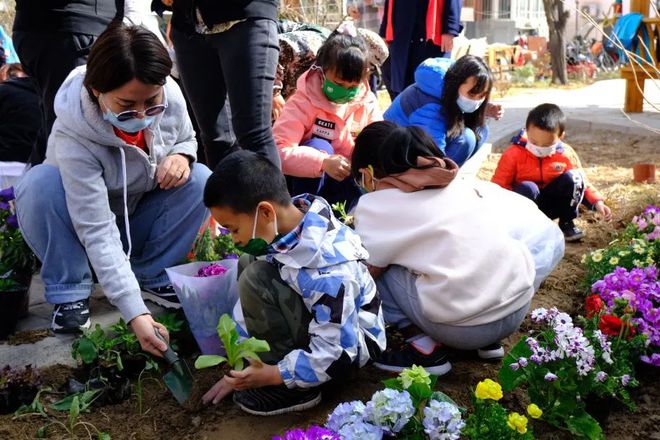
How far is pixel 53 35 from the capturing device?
9.32 ft

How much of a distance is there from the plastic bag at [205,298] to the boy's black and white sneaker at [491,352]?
0.88 m

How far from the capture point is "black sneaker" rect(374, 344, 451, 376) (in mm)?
2385

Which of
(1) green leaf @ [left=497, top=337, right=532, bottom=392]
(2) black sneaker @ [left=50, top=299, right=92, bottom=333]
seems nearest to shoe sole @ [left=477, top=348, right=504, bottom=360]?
(1) green leaf @ [left=497, top=337, right=532, bottom=392]

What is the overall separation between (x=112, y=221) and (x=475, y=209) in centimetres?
123

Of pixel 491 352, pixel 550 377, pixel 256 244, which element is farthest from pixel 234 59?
pixel 550 377

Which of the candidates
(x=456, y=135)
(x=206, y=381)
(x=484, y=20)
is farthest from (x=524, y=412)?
(x=484, y=20)

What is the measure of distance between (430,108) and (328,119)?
0.55 metres

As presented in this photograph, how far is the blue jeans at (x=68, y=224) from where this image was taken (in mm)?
2539

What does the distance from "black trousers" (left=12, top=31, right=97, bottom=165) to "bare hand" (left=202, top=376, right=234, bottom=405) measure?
1.43m

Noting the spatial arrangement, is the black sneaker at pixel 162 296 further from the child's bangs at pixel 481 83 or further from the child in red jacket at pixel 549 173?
the child in red jacket at pixel 549 173

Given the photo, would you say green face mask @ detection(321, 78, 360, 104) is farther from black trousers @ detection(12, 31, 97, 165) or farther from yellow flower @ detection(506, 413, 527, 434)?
yellow flower @ detection(506, 413, 527, 434)

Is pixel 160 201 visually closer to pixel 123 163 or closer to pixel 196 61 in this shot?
pixel 123 163

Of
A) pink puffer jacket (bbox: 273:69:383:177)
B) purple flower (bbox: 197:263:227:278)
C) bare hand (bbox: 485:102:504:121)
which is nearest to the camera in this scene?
purple flower (bbox: 197:263:227:278)

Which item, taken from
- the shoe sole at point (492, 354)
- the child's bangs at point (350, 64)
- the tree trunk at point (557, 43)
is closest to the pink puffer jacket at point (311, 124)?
the child's bangs at point (350, 64)
